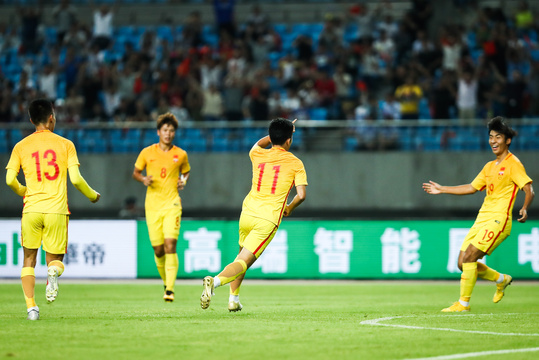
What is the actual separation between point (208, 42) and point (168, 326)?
1726 cm

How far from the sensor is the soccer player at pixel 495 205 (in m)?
10.8

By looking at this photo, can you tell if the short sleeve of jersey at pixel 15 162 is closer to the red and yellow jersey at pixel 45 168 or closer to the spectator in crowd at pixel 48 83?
the red and yellow jersey at pixel 45 168

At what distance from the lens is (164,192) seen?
12.8 metres

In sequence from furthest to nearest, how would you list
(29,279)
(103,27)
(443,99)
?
(103,27), (443,99), (29,279)

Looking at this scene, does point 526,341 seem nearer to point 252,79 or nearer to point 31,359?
point 31,359

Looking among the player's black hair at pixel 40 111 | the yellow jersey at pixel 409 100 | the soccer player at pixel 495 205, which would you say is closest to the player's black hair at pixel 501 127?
the soccer player at pixel 495 205

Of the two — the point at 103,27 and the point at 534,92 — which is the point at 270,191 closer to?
the point at 534,92

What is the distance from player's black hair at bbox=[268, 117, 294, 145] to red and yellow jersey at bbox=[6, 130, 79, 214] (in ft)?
7.27

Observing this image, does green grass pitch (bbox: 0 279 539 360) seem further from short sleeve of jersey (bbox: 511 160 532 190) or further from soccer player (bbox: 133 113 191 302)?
short sleeve of jersey (bbox: 511 160 532 190)

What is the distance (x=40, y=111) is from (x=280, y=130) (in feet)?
8.61

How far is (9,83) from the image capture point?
23.5 m

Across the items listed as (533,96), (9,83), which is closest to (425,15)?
(533,96)

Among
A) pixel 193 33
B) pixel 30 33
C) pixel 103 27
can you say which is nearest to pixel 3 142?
pixel 103 27

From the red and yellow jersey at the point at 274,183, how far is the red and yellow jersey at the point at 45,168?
2.03 meters
